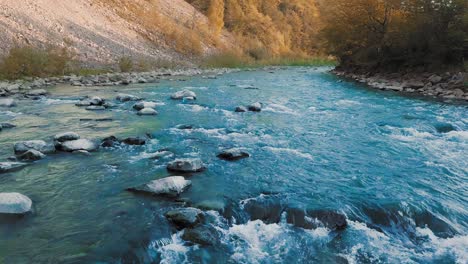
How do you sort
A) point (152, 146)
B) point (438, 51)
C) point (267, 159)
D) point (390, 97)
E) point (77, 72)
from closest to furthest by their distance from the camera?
point (267, 159)
point (152, 146)
point (390, 97)
point (438, 51)
point (77, 72)

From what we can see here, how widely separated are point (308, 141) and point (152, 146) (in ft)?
10.8

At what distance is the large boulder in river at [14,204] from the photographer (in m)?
4.66

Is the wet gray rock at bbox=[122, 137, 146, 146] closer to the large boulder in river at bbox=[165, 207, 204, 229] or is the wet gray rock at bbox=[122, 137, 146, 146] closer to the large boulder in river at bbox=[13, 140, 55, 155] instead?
the large boulder in river at bbox=[13, 140, 55, 155]

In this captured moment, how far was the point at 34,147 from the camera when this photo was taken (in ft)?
23.4

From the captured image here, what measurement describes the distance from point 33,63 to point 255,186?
15912 mm

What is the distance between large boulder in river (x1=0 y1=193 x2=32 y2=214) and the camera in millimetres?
4664

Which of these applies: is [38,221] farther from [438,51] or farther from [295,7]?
[295,7]

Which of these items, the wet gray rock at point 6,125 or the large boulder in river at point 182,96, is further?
the large boulder in river at point 182,96

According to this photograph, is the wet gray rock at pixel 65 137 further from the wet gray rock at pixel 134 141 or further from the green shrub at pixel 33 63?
the green shrub at pixel 33 63

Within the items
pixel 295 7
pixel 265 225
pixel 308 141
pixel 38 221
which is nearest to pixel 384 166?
pixel 308 141

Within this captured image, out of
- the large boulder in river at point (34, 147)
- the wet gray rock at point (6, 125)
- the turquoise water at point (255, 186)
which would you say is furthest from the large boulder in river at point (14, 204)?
the wet gray rock at point (6, 125)

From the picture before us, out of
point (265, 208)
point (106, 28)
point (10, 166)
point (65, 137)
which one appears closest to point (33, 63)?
point (106, 28)

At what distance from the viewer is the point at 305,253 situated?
13.7ft

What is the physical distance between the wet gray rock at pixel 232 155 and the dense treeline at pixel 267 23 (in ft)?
96.8
